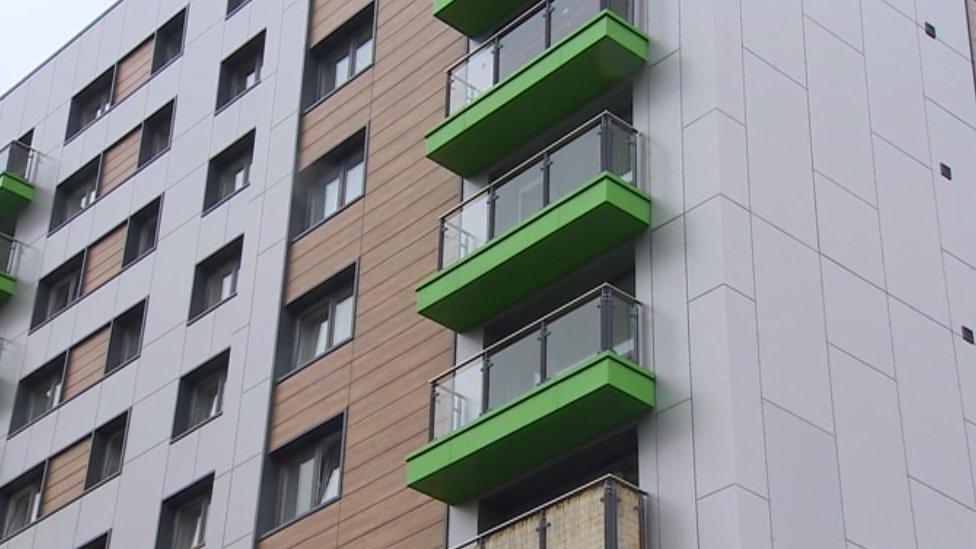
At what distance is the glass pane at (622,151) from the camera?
26.0m

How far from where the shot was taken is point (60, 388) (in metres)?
38.6

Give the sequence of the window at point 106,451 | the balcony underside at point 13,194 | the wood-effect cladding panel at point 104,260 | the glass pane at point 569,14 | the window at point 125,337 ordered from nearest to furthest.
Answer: the glass pane at point 569,14 → the window at point 106,451 → the window at point 125,337 → the wood-effect cladding panel at point 104,260 → the balcony underside at point 13,194

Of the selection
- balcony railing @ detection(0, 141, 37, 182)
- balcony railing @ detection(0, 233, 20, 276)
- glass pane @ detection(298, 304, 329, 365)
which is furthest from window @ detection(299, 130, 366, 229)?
balcony railing @ detection(0, 141, 37, 182)

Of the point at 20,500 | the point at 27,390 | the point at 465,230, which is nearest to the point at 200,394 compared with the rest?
the point at 20,500

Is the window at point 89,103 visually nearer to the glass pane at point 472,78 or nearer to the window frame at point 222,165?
the window frame at point 222,165

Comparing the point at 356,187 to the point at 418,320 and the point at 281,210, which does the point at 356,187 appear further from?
the point at 418,320

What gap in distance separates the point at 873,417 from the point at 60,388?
64.0 ft

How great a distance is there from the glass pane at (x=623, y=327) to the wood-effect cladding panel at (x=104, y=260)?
54.7ft

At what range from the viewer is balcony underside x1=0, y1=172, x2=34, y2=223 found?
140 feet

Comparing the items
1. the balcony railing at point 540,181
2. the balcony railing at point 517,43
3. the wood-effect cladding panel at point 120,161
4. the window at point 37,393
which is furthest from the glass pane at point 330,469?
the wood-effect cladding panel at point 120,161

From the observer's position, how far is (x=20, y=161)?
44219mm

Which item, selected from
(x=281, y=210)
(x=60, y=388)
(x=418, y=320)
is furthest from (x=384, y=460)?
(x=60, y=388)

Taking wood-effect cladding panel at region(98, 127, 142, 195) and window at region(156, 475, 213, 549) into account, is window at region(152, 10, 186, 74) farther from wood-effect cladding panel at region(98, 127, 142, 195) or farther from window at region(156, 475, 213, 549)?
window at region(156, 475, 213, 549)

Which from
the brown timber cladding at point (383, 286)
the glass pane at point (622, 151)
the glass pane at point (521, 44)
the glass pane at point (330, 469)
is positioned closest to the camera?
the glass pane at point (622, 151)
